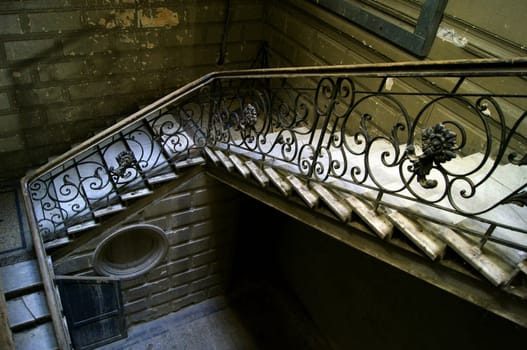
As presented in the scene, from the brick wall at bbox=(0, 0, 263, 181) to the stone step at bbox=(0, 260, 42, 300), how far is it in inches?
60.2

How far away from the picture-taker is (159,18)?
14.9 feet

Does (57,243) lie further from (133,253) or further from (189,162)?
(189,162)

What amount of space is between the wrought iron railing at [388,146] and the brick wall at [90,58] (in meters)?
0.52

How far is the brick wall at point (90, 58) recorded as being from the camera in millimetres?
4062

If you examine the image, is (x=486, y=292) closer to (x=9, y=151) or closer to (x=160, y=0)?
(x=160, y=0)

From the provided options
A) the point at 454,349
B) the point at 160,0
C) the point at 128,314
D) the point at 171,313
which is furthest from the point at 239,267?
the point at 160,0

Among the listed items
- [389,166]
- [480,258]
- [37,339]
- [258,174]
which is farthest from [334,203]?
[37,339]

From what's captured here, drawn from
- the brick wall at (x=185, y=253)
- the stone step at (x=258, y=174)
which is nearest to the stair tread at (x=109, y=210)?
the brick wall at (x=185, y=253)

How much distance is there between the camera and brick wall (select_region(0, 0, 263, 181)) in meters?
4.06

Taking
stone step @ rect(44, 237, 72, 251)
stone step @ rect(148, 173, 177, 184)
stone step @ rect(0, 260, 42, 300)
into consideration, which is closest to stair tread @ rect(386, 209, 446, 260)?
stone step @ rect(148, 173, 177, 184)

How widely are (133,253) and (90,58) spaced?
2.35 metres

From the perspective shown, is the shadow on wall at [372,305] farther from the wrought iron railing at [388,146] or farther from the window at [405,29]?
the window at [405,29]

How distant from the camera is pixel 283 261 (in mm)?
6000

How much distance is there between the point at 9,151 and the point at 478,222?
4.75m
